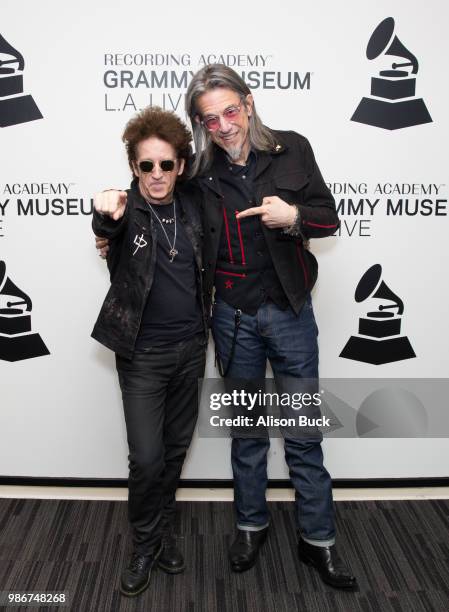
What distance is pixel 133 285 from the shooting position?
1893mm

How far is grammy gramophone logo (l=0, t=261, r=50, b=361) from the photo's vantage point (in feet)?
8.13

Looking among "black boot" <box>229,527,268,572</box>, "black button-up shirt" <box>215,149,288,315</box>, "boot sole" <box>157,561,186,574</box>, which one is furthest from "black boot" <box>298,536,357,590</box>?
"black button-up shirt" <box>215,149,288,315</box>

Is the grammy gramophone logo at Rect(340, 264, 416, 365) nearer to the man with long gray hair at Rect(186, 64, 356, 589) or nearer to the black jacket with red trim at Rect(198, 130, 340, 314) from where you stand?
the man with long gray hair at Rect(186, 64, 356, 589)

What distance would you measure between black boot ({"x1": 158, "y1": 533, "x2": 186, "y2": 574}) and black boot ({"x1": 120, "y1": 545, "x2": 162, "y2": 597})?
7 centimetres

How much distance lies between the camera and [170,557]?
2197 millimetres

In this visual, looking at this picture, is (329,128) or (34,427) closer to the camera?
(329,128)

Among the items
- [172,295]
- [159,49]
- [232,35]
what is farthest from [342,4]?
[172,295]

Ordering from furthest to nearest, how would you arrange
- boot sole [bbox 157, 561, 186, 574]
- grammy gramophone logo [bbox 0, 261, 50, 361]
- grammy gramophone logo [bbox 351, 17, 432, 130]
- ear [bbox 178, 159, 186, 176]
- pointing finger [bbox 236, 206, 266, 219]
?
grammy gramophone logo [bbox 0, 261, 50, 361], grammy gramophone logo [bbox 351, 17, 432, 130], boot sole [bbox 157, 561, 186, 574], ear [bbox 178, 159, 186, 176], pointing finger [bbox 236, 206, 266, 219]

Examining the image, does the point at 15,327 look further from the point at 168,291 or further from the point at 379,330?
the point at 379,330

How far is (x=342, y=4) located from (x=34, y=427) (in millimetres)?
2106

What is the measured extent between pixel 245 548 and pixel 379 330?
1.03m

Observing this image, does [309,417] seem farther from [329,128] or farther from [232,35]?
[232,35]

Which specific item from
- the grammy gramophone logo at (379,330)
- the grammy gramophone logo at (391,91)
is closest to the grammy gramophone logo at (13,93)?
the grammy gramophone logo at (391,91)

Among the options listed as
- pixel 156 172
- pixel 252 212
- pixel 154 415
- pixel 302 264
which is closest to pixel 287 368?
pixel 302 264
